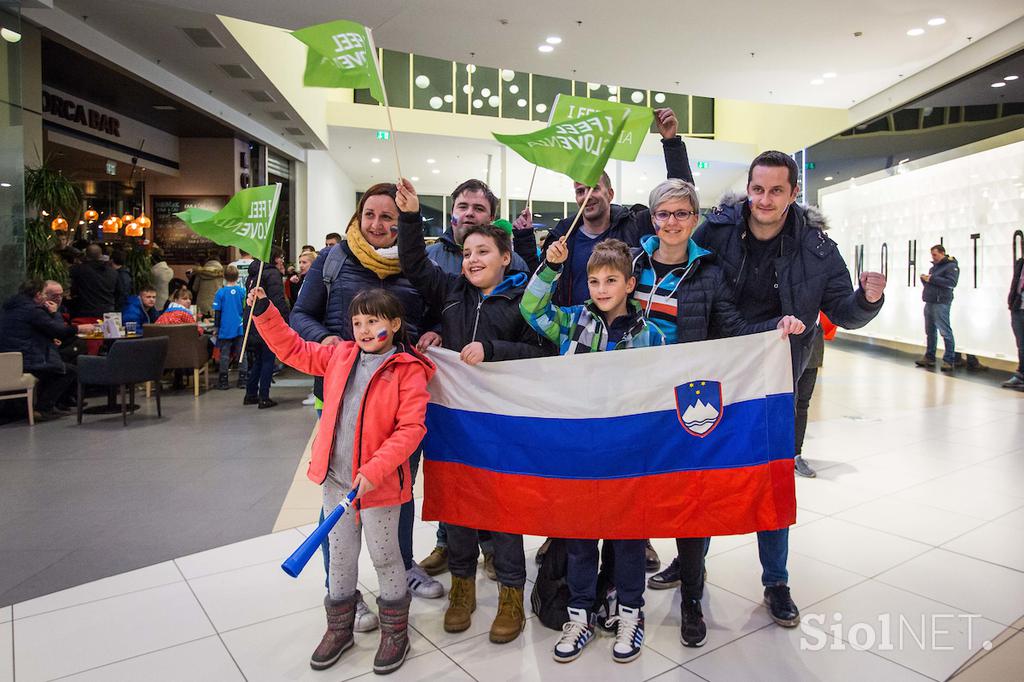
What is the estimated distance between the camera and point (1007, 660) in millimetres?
2303

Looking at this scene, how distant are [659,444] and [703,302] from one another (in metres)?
0.56

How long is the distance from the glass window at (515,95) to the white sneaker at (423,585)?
14909mm

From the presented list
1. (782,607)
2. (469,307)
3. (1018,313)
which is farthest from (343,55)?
(1018,313)

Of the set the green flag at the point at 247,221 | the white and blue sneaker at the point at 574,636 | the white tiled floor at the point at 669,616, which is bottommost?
the white tiled floor at the point at 669,616

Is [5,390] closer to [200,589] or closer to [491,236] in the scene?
[200,589]

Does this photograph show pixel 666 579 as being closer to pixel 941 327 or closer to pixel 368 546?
pixel 368 546

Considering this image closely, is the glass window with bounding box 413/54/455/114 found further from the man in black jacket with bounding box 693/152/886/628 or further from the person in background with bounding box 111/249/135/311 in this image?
the man in black jacket with bounding box 693/152/886/628

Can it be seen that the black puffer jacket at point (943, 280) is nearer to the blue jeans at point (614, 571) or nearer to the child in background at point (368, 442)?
the blue jeans at point (614, 571)

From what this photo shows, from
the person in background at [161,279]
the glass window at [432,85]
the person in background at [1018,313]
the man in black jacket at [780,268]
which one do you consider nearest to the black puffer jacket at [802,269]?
the man in black jacket at [780,268]

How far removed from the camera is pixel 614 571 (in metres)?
2.51

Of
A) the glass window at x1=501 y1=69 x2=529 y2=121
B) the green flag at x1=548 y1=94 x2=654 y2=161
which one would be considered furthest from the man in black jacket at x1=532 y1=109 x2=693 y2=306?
the glass window at x1=501 y1=69 x2=529 y2=121

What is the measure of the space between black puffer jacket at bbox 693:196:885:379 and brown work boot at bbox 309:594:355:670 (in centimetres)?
193

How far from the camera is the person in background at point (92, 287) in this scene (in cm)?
846

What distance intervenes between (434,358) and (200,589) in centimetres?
152
